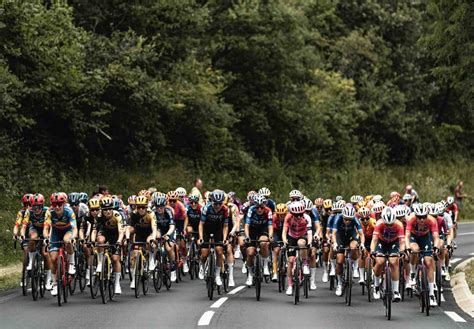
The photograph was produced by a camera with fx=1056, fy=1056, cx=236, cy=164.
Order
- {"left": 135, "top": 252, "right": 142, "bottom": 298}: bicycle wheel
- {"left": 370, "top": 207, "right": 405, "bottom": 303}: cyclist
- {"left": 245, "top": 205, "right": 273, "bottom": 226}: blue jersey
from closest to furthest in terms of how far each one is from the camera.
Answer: {"left": 370, "top": 207, "right": 405, "bottom": 303}: cyclist → {"left": 135, "top": 252, "right": 142, "bottom": 298}: bicycle wheel → {"left": 245, "top": 205, "right": 273, "bottom": 226}: blue jersey

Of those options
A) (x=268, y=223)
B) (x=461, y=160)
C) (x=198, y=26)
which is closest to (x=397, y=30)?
(x=461, y=160)

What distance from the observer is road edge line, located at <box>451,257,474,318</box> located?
18.1 meters

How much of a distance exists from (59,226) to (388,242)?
6041mm

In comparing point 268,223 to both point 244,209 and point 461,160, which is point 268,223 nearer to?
point 244,209

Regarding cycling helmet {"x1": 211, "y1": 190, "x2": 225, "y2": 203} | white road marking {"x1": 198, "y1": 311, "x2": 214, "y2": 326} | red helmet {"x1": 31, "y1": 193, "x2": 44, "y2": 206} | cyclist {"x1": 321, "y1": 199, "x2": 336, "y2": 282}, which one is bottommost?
white road marking {"x1": 198, "y1": 311, "x2": 214, "y2": 326}

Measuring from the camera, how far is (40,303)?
1861cm

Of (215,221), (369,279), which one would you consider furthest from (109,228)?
(369,279)

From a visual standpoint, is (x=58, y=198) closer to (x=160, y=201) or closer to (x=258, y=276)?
(x=160, y=201)

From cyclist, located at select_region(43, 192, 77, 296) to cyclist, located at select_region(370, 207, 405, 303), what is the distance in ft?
18.0

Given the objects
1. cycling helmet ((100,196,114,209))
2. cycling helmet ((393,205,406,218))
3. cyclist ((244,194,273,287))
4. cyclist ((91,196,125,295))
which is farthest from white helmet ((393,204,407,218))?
cycling helmet ((100,196,114,209))

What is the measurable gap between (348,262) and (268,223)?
2.12 meters

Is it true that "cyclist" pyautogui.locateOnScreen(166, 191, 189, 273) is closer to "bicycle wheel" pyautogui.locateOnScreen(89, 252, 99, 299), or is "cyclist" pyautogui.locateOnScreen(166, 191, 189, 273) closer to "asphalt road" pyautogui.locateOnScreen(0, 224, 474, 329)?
"asphalt road" pyautogui.locateOnScreen(0, 224, 474, 329)

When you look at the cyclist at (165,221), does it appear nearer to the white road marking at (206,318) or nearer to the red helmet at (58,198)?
the red helmet at (58,198)

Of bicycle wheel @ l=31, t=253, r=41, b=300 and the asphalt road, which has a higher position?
bicycle wheel @ l=31, t=253, r=41, b=300
